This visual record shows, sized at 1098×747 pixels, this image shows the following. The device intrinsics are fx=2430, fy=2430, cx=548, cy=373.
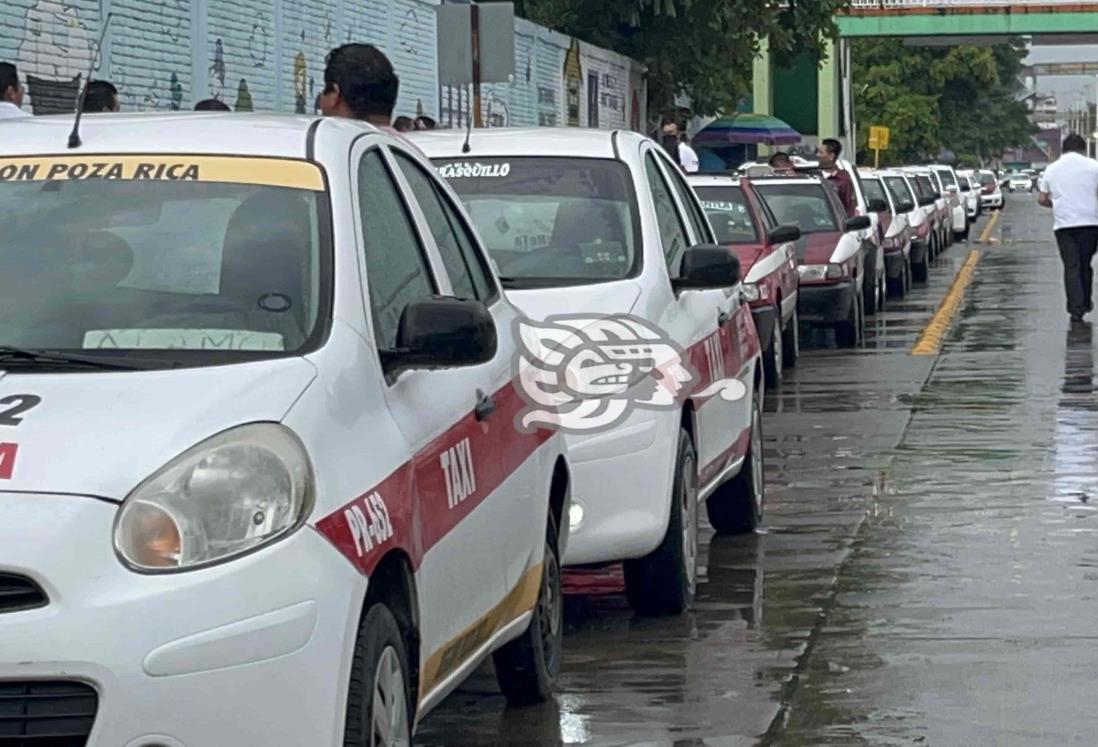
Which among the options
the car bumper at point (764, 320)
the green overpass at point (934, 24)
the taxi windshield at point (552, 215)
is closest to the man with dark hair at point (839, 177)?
the car bumper at point (764, 320)

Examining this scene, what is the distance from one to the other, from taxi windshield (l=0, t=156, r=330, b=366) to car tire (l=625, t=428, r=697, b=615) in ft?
9.37

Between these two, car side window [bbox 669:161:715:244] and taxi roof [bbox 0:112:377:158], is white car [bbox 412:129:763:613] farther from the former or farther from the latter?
taxi roof [bbox 0:112:377:158]

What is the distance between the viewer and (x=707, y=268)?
28.1 ft

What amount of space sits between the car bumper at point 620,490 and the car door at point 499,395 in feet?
3.76

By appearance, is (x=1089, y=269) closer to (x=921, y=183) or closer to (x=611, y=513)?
(x=611, y=513)

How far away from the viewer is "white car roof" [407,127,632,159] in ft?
30.2

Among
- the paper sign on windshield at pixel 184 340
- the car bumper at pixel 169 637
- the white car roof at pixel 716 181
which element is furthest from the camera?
the white car roof at pixel 716 181

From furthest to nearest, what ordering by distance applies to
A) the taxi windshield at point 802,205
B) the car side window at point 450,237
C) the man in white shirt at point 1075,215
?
the man in white shirt at point 1075,215, the taxi windshield at point 802,205, the car side window at point 450,237

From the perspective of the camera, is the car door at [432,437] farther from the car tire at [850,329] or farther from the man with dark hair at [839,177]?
the man with dark hair at [839,177]

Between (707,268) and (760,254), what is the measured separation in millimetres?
8430

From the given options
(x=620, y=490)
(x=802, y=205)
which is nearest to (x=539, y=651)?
(x=620, y=490)

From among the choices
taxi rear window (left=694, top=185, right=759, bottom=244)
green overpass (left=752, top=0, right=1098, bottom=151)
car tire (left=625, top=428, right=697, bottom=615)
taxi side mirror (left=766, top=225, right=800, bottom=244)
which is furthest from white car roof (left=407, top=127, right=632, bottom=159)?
green overpass (left=752, top=0, right=1098, bottom=151)

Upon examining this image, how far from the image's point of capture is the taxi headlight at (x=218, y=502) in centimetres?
438

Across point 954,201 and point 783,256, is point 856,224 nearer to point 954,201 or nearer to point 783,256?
point 783,256
